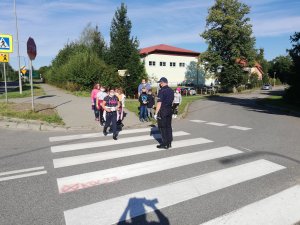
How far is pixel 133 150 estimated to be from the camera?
25.3 feet

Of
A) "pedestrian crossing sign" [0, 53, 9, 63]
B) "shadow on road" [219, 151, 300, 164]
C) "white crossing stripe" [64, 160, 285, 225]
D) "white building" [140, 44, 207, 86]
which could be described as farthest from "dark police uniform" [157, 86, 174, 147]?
"white building" [140, 44, 207, 86]

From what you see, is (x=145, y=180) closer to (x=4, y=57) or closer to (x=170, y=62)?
(x=4, y=57)

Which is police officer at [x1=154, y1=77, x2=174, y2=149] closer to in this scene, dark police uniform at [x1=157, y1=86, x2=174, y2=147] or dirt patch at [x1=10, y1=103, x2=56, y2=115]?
dark police uniform at [x1=157, y1=86, x2=174, y2=147]

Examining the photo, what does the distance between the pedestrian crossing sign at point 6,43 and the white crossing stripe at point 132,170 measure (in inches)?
411

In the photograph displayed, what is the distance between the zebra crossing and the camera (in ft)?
13.6

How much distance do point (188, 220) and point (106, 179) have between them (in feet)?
6.72

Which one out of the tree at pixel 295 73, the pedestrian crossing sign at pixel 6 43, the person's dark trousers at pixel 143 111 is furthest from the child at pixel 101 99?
the tree at pixel 295 73

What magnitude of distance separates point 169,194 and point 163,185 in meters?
0.42

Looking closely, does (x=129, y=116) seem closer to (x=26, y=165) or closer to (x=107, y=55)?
(x=26, y=165)

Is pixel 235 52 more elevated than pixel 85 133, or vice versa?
pixel 235 52

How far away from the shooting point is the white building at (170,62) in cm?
6203

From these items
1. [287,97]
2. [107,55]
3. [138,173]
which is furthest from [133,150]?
[107,55]

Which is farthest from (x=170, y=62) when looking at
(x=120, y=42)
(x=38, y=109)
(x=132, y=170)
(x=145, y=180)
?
(x=145, y=180)

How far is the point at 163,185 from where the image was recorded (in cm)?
526
